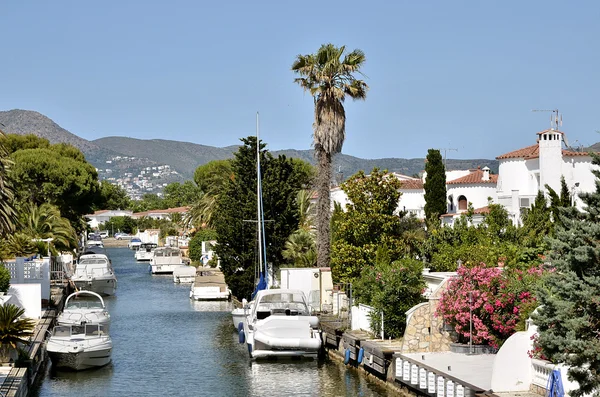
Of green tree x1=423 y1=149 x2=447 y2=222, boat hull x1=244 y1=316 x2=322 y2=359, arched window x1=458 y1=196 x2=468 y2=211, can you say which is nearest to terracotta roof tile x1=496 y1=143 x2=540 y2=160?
green tree x1=423 y1=149 x2=447 y2=222

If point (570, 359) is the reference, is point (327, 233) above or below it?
above

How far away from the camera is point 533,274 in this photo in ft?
87.0

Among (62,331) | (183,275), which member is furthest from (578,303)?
(183,275)

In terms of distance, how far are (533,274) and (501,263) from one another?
5744 mm

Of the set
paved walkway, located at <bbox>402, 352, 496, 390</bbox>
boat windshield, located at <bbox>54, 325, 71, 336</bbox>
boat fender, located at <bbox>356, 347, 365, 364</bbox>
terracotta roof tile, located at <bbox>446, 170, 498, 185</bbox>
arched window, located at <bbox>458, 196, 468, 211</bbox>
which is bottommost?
boat fender, located at <bbox>356, 347, 365, 364</bbox>

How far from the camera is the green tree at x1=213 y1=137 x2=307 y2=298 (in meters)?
52.0

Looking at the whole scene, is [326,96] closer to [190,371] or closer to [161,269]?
[190,371]

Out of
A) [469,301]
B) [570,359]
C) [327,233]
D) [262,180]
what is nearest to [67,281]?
[262,180]

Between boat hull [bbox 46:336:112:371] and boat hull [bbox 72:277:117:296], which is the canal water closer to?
boat hull [bbox 46:336:112:371]

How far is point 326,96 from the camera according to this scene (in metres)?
45.7

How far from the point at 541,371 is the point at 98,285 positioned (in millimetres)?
45168

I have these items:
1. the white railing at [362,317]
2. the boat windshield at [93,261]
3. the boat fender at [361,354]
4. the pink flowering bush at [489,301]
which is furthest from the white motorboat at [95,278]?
the pink flowering bush at [489,301]

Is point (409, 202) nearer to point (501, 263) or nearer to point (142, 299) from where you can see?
point (142, 299)

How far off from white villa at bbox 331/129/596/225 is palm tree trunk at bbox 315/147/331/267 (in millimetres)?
9121
